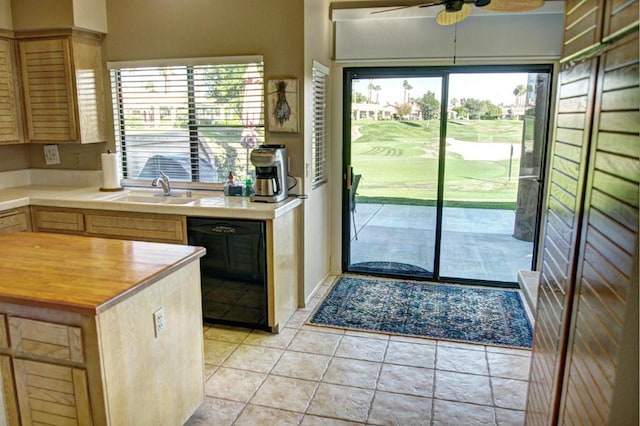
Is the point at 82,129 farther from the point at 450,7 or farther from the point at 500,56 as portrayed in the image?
the point at 500,56

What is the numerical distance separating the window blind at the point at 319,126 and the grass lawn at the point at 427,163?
1.17 ft

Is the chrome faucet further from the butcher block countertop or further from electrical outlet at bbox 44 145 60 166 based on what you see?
the butcher block countertop

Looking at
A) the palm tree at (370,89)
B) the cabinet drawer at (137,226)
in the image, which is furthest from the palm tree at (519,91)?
the cabinet drawer at (137,226)

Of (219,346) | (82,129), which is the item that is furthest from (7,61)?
(219,346)

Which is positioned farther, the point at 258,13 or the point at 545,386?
the point at 258,13

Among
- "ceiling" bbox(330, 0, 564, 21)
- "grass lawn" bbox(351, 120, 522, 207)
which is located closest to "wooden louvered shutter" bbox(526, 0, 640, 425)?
"ceiling" bbox(330, 0, 564, 21)

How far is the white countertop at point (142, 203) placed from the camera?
335 centimetres

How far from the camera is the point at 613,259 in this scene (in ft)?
3.76

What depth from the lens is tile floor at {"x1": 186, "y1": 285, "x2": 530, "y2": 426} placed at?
2553 mm

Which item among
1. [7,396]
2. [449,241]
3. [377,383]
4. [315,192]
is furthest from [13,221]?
[449,241]

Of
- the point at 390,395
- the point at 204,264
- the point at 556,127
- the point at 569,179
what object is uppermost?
the point at 556,127

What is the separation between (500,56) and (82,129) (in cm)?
365

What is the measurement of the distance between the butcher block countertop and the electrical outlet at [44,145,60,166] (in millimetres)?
1983

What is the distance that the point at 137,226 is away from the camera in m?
3.58
